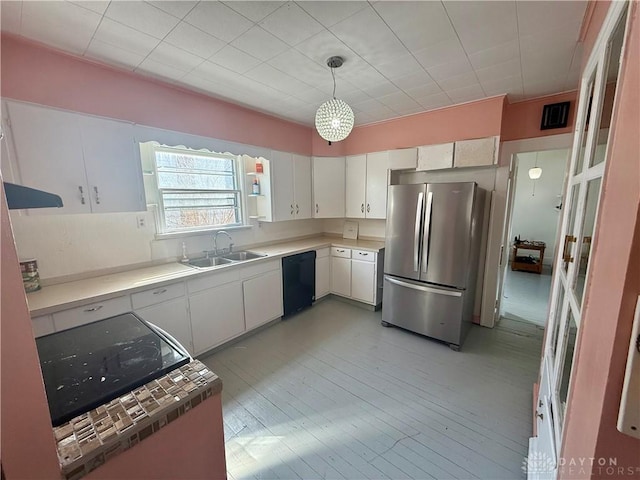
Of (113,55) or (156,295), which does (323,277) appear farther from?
(113,55)

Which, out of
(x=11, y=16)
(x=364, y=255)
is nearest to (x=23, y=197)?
(x=11, y=16)

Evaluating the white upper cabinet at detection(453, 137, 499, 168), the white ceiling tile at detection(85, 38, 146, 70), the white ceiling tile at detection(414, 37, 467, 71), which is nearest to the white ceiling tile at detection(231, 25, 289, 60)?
the white ceiling tile at detection(85, 38, 146, 70)

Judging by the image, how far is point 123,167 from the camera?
7.01 feet

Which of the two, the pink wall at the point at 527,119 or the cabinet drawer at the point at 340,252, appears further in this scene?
the cabinet drawer at the point at 340,252

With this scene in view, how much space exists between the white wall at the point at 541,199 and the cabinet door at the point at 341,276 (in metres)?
3.89

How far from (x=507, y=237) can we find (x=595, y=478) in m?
3.07

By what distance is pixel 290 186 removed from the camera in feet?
12.0

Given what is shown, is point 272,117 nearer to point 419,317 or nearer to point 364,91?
point 364,91

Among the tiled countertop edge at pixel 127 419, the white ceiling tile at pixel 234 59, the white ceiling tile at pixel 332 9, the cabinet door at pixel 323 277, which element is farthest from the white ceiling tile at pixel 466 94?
the tiled countertop edge at pixel 127 419

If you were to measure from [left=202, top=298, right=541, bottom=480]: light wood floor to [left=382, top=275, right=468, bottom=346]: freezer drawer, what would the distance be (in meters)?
0.14

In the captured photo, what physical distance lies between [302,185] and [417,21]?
2448 millimetres

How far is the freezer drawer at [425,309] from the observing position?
2.69 meters

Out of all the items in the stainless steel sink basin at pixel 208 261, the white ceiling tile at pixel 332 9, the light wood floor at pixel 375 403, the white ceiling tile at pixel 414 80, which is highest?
the white ceiling tile at pixel 414 80

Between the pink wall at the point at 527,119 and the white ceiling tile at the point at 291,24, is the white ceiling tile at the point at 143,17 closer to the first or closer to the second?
the white ceiling tile at the point at 291,24
